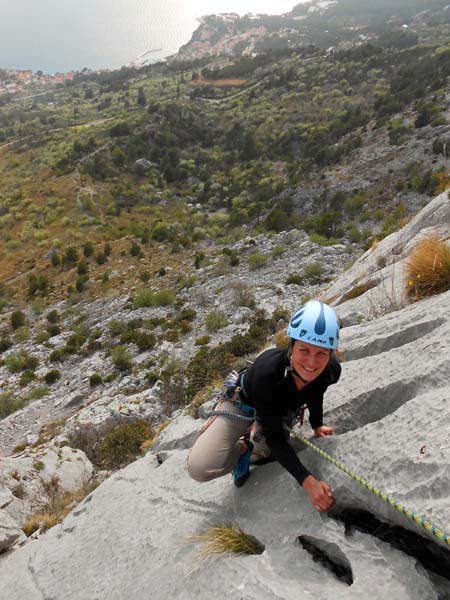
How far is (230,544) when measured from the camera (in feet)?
10.7

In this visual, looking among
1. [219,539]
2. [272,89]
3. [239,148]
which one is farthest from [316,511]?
[272,89]

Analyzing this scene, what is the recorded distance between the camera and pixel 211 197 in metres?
44.9

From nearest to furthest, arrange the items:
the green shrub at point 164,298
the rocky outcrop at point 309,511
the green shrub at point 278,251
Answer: the rocky outcrop at point 309,511
the green shrub at point 164,298
the green shrub at point 278,251

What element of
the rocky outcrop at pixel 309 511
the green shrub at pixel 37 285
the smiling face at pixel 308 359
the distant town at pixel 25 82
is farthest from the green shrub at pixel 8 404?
the distant town at pixel 25 82

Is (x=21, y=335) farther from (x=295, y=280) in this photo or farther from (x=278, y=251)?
(x=295, y=280)

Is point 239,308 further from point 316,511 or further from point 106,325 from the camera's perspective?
point 316,511

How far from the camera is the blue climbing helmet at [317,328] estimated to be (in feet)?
9.61

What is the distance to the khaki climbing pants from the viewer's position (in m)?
3.69

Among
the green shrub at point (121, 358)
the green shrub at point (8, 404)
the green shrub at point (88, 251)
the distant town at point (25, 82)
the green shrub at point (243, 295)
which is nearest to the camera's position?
the green shrub at point (8, 404)

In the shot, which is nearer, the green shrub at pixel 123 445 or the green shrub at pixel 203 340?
the green shrub at pixel 123 445

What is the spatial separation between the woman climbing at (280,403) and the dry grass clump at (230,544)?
484 mm

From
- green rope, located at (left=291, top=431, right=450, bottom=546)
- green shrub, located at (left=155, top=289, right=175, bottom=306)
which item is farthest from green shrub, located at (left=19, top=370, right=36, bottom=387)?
green rope, located at (left=291, top=431, right=450, bottom=546)

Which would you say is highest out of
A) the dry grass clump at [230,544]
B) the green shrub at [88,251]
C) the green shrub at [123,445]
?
the dry grass clump at [230,544]

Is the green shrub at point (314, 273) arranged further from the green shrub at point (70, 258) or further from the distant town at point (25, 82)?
the distant town at point (25, 82)
